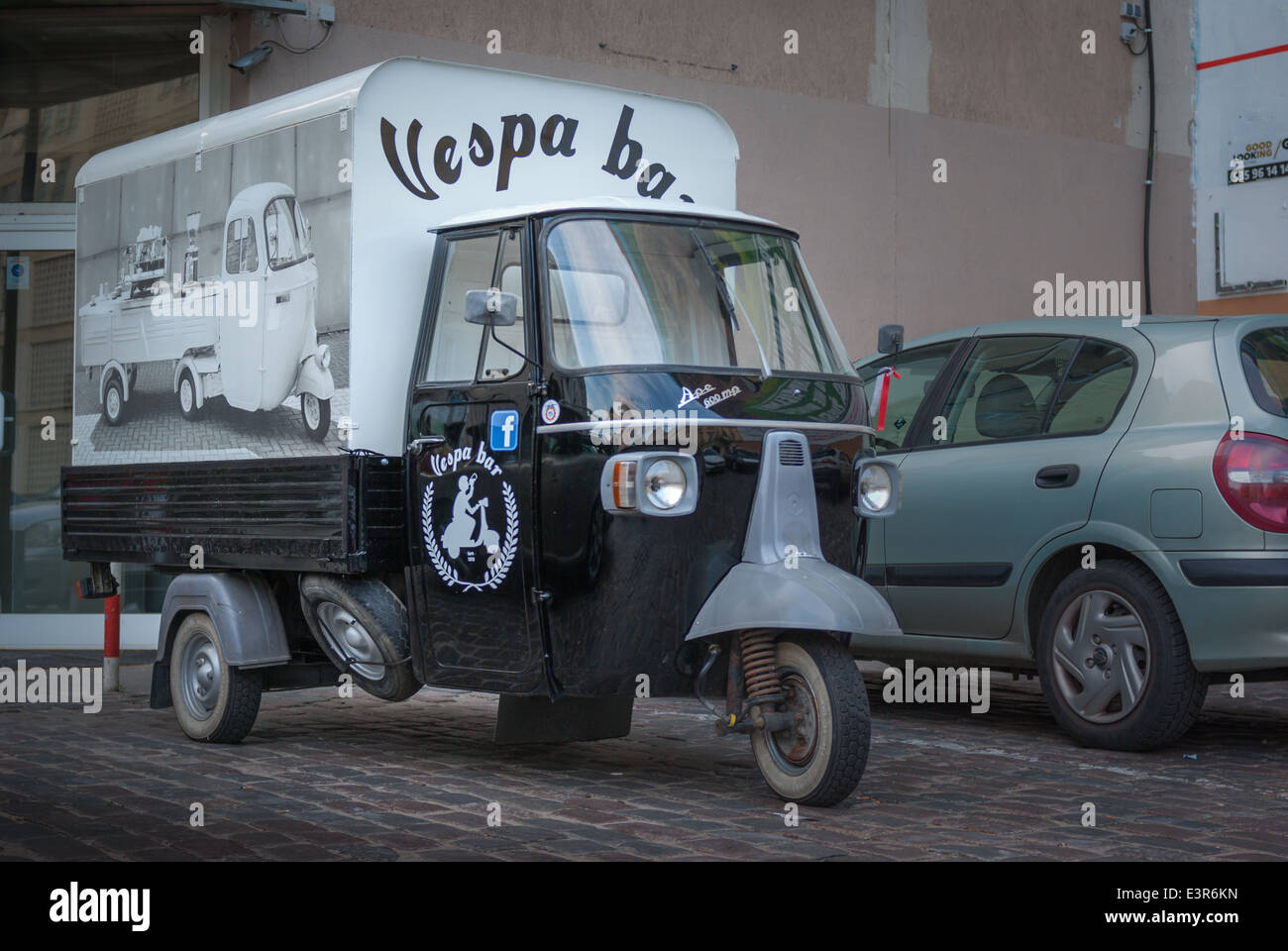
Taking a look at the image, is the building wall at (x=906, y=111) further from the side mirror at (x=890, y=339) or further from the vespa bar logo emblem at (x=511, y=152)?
the side mirror at (x=890, y=339)

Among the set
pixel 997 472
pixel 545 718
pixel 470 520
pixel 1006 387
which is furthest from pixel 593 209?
pixel 1006 387

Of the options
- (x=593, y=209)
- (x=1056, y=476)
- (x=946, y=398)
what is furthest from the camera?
(x=946, y=398)

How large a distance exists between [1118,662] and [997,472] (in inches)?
41.2

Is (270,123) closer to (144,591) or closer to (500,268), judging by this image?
(500,268)

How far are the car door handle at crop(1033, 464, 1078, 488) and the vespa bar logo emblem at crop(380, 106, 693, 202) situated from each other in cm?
195

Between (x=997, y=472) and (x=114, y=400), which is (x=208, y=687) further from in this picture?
(x=997, y=472)

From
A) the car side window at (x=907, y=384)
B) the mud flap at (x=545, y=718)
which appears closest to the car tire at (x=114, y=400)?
the mud flap at (x=545, y=718)

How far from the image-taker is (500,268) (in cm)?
633

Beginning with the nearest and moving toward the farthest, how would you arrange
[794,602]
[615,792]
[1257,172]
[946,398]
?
[794,602] < [615,792] < [946,398] < [1257,172]

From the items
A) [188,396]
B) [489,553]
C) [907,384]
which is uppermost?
[907,384]

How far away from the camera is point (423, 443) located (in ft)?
21.5

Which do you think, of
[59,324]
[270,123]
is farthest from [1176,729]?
[59,324]

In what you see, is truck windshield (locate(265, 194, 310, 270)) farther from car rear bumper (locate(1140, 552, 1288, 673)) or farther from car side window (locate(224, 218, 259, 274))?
car rear bumper (locate(1140, 552, 1288, 673))
